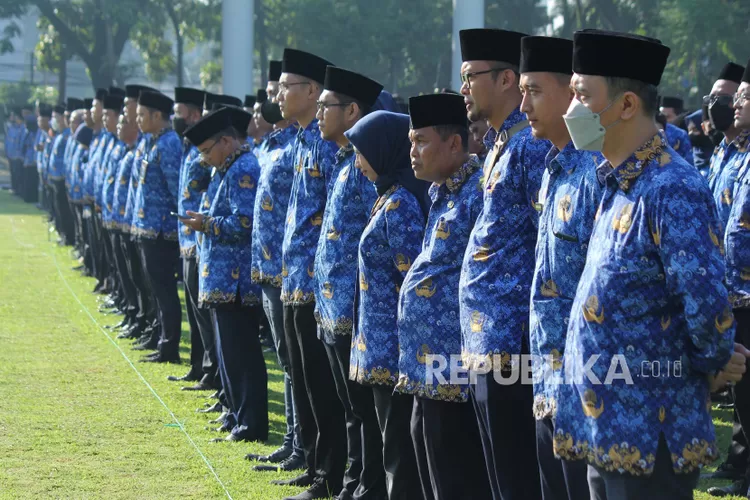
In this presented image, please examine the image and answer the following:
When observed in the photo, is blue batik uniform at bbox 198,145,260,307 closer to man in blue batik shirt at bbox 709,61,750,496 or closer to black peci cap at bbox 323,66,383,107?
black peci cap at bbox 323,66,383,107

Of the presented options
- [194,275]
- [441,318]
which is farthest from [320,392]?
[194,275]

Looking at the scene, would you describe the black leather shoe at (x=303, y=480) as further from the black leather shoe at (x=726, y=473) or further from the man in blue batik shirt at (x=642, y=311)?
the man in blue batik shirt at (x=642, y=311)

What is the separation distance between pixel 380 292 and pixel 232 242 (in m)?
2.76

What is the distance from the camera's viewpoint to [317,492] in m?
6.50

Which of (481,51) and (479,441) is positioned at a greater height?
(481,51)

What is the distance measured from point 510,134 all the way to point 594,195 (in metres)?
0.84

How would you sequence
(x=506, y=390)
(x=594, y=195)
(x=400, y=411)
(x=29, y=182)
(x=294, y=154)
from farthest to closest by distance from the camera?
(x=29, y=182)
(x=294, y=154)
(x=400, y=411)
(x=506, y=390)
(x=594, y=195)

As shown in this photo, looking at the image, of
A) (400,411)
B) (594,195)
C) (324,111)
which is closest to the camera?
(594,195)

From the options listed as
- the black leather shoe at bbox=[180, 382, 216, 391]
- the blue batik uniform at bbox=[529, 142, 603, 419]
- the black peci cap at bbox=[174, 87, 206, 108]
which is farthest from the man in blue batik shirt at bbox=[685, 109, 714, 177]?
the blue batik uniform at bbox=[529, 142, 603, 419]

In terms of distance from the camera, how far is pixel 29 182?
3356 cm

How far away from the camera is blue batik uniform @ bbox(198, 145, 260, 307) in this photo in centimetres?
787

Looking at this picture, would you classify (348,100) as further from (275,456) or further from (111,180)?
(111,180)

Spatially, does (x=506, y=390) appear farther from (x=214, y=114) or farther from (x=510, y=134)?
(x=214, y=114)

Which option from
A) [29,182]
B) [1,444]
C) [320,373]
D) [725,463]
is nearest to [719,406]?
[725,463]
